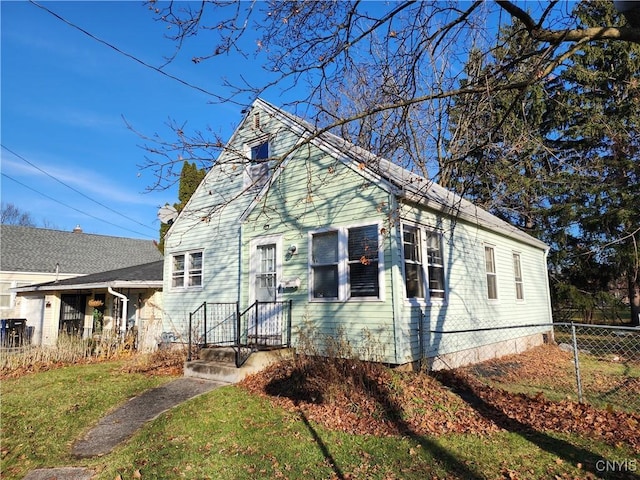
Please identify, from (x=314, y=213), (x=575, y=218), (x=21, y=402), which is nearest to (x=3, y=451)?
(x=21, y=402)

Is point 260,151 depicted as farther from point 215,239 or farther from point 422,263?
point 422,263

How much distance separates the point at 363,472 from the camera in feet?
14.5

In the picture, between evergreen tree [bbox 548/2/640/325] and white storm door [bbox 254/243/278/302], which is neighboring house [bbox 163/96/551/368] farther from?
evergreen tree [bbox 548/2/640/325]

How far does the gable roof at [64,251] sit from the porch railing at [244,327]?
1666 centimetres

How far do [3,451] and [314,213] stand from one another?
268 inches

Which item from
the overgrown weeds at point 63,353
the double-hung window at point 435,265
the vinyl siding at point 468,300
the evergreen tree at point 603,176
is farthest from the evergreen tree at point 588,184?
the overgrown weeds at point 63,353

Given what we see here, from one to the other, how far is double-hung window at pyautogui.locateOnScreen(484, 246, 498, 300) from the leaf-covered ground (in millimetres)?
4378

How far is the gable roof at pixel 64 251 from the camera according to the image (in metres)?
23.5

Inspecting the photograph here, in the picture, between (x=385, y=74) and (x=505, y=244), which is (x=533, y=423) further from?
(x=505, y=244)

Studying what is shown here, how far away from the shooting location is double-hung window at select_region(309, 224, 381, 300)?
8508mm

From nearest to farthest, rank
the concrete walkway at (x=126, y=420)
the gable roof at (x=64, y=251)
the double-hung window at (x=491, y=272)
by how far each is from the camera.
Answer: the concrete walkway at (x=126, y=420)
the double-hung window at (x=491, y=272)
the gable roof at (x=64, y=251)

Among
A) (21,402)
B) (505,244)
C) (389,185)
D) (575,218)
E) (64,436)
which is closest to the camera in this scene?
(64,436)

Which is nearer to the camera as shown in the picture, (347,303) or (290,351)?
(347,303)

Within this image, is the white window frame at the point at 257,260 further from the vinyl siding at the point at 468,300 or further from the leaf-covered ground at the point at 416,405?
the vinyl siding at the point at 468,300
